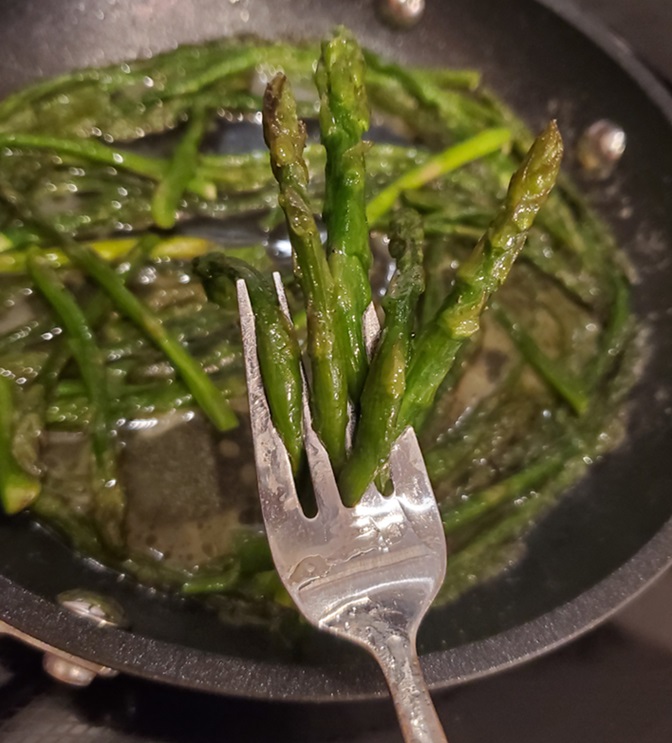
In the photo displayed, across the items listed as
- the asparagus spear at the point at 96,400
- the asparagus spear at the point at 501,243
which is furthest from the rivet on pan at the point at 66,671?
the asparagus spear at the point at 501,243

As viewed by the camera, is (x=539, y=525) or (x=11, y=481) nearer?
(x=11, y=481)

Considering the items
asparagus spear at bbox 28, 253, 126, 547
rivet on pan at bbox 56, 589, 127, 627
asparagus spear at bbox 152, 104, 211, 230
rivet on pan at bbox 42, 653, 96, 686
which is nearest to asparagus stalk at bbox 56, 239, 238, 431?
asparagus spear at bbox 28, 253, 126, 547

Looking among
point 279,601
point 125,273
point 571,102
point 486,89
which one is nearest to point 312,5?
point 486,89

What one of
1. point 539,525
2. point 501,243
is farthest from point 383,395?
point 539,525

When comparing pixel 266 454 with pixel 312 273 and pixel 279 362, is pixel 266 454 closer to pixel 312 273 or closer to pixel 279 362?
pixel 279 362

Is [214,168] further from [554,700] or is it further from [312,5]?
[554,700]

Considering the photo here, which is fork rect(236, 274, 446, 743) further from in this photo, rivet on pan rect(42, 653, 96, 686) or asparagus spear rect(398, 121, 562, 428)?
rivet on pan rect(42, 653, 96, 686)
